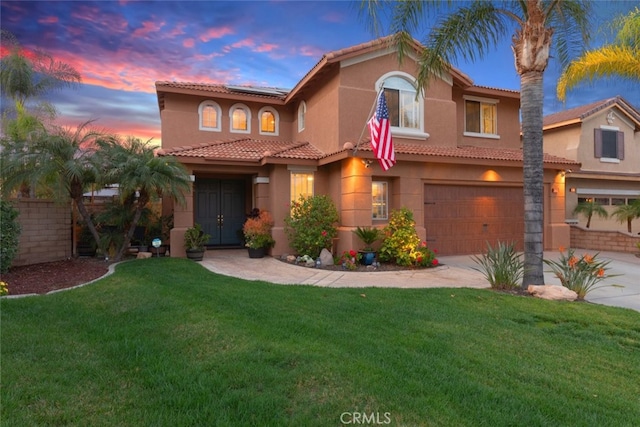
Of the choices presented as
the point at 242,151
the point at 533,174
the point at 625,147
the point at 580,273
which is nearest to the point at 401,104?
the point at 242,151

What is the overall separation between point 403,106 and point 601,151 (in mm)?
12385

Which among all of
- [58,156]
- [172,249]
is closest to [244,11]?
[58,156]

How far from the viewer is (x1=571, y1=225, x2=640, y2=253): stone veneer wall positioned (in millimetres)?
13916

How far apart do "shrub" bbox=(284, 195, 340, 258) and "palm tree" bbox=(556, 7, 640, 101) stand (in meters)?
7.68

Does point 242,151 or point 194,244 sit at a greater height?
point 242,151

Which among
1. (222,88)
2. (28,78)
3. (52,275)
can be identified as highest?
(28,78)

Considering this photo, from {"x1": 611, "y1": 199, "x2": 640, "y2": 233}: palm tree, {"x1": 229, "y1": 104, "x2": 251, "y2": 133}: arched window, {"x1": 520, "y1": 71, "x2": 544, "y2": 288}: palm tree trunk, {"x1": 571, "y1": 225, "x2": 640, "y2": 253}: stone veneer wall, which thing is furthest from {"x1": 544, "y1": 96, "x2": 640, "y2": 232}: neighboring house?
{"x1": 229, "y1": 104, "x2": 251, "y2": 133}: arched window

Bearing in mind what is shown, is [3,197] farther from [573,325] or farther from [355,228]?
[573,325]

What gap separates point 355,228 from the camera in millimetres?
11555

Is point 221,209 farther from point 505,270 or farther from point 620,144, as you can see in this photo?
point 620,144

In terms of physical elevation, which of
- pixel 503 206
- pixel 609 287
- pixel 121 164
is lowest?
pixel 609 287

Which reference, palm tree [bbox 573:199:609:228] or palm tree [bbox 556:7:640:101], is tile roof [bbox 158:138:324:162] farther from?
palm tree [bbox 573:199:609:228]

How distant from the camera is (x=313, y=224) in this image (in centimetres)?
1152

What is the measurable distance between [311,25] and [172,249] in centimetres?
827
